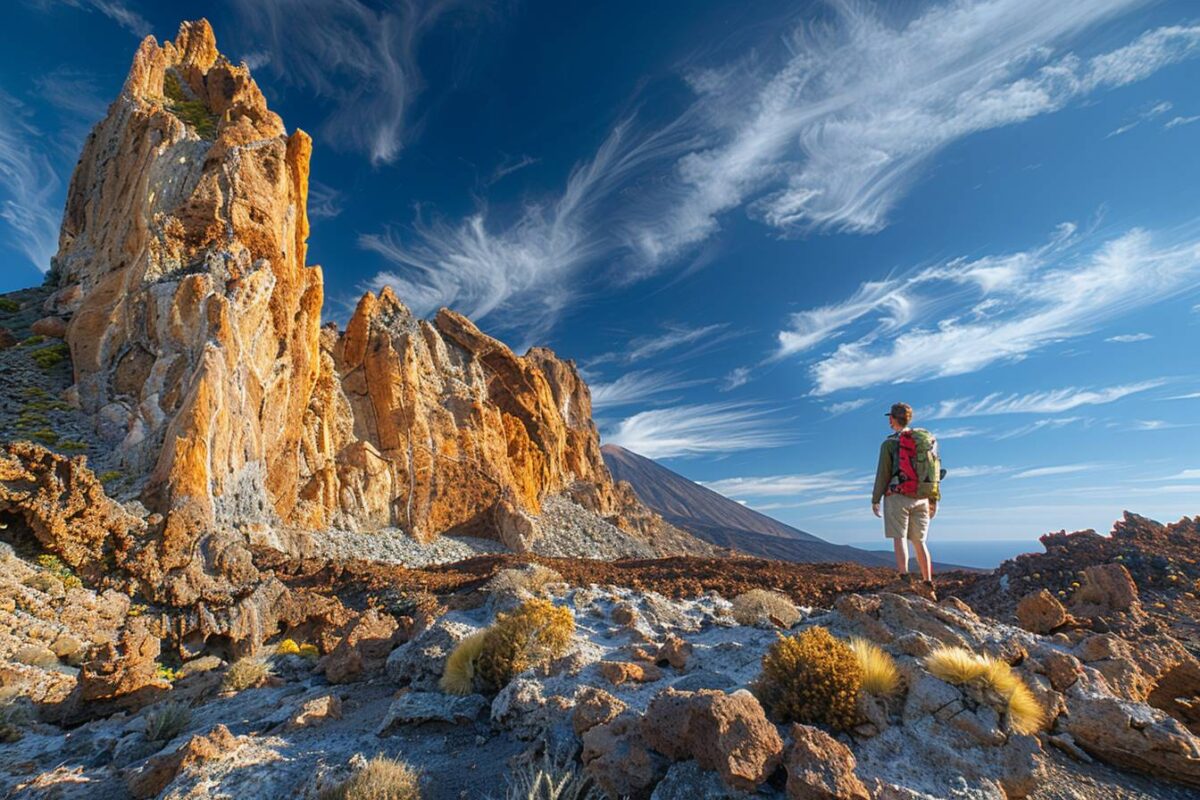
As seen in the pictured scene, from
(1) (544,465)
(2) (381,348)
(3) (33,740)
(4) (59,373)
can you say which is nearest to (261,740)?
(3) (33,740)

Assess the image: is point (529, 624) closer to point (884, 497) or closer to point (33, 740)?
point (884, 497)

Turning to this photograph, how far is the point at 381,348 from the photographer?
1403 inches

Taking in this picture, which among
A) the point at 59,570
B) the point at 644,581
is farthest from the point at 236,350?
the point at 644,581

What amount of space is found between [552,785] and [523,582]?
303 inches

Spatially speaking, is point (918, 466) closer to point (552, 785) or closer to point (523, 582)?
point (552, 785)

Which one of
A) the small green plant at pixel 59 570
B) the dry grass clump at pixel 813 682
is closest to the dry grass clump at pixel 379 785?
the dry grass clump at pixel 813 682

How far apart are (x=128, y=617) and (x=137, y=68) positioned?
3685 centimetres

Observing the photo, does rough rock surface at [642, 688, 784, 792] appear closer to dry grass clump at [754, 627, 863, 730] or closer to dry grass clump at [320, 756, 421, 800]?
dry grass clump at [754, 627, 863, 730]

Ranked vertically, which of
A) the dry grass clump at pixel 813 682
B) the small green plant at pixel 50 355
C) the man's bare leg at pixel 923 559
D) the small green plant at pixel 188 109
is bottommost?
the dry grass clump at pixel 813 682

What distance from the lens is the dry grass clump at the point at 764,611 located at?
7871 millimetres

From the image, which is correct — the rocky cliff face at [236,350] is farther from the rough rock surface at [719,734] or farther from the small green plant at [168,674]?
the rough rock surface at [719,734]

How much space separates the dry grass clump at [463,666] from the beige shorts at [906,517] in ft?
19.1

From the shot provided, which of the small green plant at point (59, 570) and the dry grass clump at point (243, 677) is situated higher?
the small green plant at point (59, 570)

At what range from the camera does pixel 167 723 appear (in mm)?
5773
